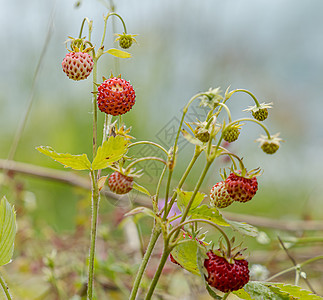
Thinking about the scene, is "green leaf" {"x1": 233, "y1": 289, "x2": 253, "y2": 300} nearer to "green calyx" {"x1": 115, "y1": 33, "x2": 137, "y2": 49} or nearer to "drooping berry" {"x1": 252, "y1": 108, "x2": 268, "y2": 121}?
"drooping berry" {"x1": 252, "y1": 108, "x2": 268, "y2": 121}

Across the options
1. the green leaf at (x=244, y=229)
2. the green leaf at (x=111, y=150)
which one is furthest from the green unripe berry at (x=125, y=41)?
the green leaf at (x=244, y=229)

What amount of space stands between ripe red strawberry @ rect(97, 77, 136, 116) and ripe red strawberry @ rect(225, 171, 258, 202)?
126 mm

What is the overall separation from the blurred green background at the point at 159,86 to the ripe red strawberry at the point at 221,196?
1.04 meters

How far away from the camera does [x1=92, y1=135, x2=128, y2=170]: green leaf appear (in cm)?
45

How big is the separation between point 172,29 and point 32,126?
0.85m

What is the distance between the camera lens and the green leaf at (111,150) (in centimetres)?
45

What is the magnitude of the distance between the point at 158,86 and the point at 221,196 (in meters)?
1.66

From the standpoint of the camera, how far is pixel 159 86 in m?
2.09

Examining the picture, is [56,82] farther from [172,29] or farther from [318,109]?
[318,109]

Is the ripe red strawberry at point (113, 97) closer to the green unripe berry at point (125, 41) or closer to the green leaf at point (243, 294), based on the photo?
the green unripe berry at point (125, 41)

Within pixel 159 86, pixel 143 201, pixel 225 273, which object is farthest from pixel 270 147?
pixel 159 86

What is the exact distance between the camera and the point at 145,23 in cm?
216

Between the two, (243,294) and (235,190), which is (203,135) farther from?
(243,294)

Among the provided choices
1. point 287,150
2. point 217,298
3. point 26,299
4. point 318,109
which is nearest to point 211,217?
point 217,298
